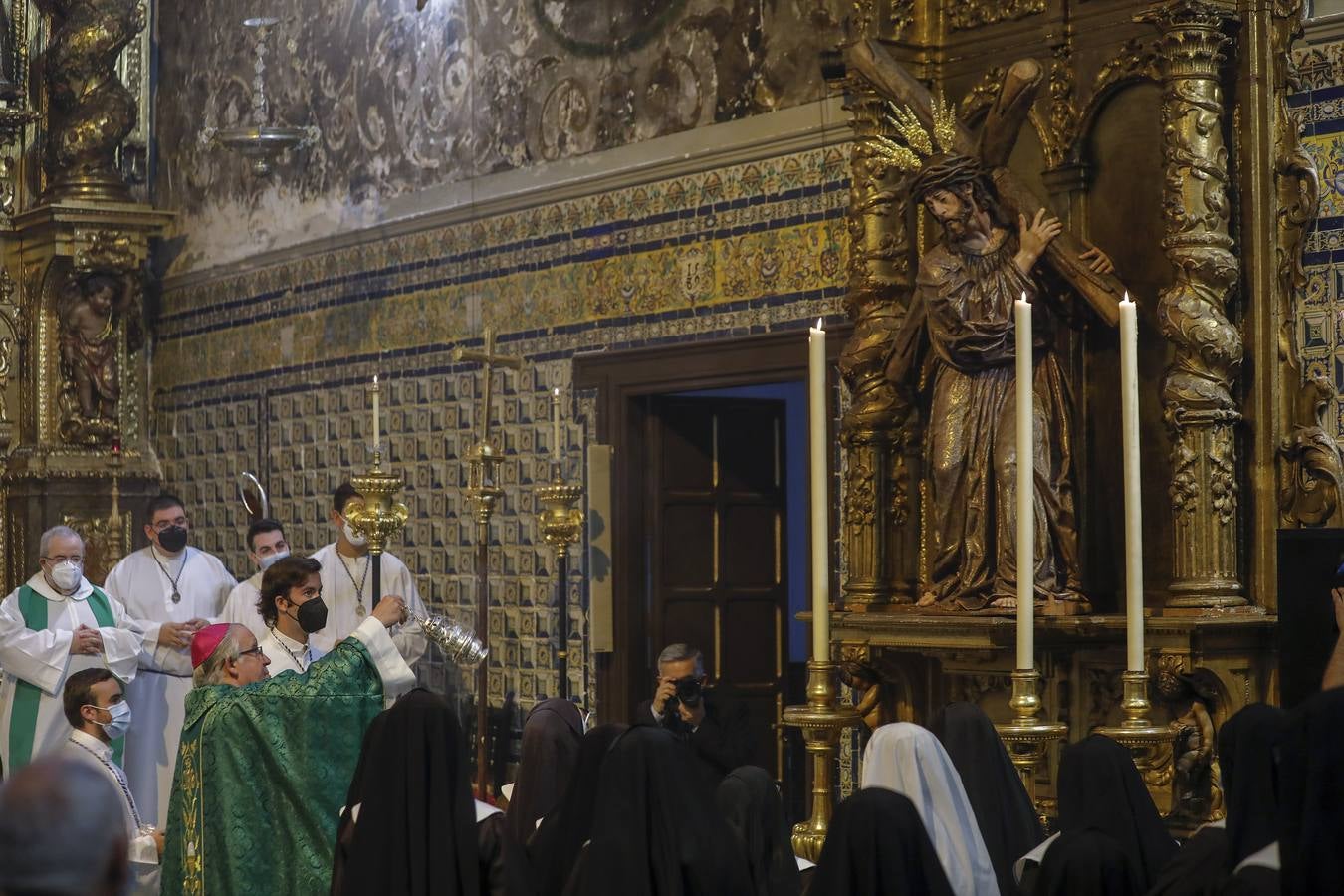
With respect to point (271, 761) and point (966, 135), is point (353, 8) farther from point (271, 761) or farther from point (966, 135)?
point (271, 761)

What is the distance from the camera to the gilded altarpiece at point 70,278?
13.1m

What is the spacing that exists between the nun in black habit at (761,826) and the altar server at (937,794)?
2.05 feet

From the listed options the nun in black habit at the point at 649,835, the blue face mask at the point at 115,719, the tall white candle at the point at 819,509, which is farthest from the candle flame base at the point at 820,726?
the blue face mask at the point at 115,719

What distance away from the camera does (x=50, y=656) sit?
973cm

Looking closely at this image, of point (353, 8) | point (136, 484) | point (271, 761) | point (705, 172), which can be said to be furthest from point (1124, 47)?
point (136, 484)

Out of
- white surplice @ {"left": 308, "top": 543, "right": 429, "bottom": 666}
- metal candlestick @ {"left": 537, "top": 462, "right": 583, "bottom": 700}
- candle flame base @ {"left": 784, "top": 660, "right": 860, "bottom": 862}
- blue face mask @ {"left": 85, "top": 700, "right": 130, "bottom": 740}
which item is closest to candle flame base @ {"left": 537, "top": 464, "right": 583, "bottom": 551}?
metal candlestick @ {"left": 537, "top": 462, "right": 583, "bottom": 700}

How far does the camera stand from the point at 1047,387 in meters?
6.89

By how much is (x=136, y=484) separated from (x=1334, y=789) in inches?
442

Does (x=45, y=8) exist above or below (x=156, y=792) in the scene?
above

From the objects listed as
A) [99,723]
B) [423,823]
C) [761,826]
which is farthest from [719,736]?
[423,823]

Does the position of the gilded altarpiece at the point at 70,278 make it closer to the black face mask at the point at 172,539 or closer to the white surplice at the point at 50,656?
the black face mask at the point at 172,539

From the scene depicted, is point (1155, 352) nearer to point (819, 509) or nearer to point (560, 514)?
point (819, 509)

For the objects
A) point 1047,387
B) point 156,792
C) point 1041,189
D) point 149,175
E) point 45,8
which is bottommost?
point 156,792

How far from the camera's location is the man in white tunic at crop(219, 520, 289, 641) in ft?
32.3
